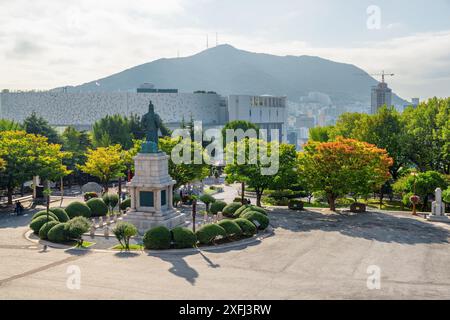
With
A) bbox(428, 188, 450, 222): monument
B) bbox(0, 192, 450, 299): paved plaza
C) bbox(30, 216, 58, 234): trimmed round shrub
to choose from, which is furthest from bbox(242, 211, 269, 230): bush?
bbox(428, 188, 450, 222): monument

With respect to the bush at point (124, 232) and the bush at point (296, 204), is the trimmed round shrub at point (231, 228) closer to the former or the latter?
the bush at point (124, 232)

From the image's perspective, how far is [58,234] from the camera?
3516cm

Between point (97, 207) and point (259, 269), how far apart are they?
78.9ft

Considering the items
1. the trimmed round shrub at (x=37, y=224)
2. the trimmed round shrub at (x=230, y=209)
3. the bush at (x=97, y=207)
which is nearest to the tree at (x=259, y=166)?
the trimmed round shrub at (x=230, y=209)

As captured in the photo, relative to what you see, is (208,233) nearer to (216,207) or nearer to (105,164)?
(216,207)

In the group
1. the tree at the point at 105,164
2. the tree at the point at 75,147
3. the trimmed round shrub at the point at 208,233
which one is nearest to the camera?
the trimmed round shrub at the point at 208,233

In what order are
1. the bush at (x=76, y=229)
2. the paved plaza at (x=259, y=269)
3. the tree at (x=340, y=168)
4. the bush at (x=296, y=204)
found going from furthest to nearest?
the bush at (x=296, y=204), the tree at (x=340, y=168), the bush at (x=76, y=229), the paved plaza at (x=259, y=269)

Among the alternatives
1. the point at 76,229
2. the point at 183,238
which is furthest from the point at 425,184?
the point at 76,229

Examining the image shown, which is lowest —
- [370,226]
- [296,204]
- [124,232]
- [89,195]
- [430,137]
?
[370,226]

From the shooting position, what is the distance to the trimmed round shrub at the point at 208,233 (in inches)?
1361

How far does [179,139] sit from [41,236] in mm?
22310

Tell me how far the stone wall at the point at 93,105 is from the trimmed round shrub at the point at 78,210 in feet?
A: 310
